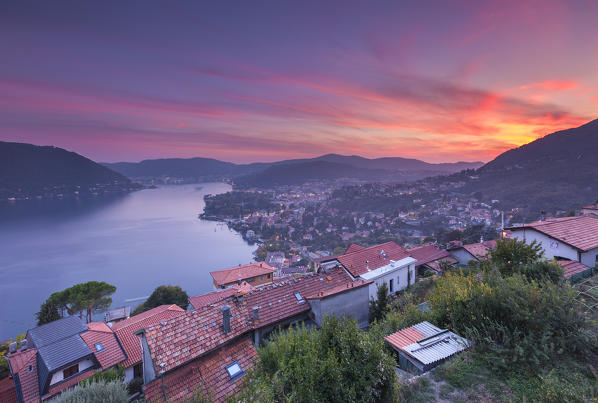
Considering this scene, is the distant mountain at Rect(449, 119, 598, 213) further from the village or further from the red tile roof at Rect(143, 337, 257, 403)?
the red tile roof at Rect(143, 337, 257, 403)

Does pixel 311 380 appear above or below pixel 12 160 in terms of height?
below

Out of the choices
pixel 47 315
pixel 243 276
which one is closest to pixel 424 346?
pixel 243 276

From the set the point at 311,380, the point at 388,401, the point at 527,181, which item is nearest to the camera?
the point at 311,380

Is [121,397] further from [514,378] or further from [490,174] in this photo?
[490,174]

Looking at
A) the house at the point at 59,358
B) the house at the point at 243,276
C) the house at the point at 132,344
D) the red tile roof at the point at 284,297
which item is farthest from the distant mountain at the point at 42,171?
the red tile roof at the point at 284,297

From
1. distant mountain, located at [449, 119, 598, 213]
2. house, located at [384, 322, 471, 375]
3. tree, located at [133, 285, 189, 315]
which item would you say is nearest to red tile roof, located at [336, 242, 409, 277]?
house, located at [384, 322, 471, 375]

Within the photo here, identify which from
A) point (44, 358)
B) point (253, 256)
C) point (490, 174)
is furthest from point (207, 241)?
point (490, 174)

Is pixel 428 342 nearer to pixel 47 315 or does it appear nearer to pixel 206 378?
pixel 206 378
